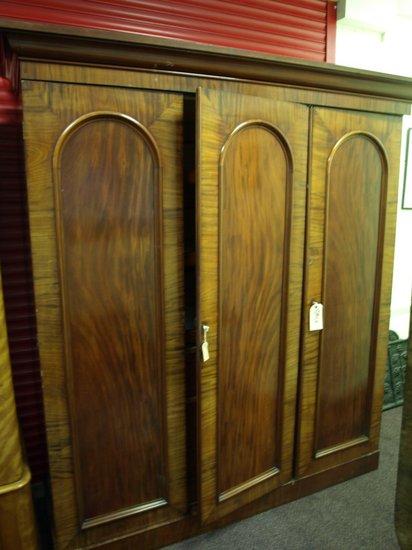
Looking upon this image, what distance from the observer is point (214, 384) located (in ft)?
5.00

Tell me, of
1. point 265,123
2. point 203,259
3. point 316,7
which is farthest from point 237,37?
point 203,259

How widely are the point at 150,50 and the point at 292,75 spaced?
570mm

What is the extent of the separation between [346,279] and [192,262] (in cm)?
77

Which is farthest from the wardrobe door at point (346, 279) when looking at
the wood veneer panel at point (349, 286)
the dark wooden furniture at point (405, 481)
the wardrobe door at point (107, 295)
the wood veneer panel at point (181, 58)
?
the dark wooden furniture at point (405, 481)

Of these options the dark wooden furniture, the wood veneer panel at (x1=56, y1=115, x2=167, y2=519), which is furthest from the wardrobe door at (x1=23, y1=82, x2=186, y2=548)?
the dark wooden furniture

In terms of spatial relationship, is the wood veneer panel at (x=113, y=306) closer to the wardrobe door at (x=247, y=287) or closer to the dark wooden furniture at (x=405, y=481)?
the wardrobe door at (x=247, y=287)

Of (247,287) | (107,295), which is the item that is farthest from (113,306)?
(247,287)

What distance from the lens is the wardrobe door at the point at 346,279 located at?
5.53ft

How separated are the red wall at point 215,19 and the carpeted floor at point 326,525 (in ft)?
7.61

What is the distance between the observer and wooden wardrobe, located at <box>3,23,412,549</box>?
4.26 ft

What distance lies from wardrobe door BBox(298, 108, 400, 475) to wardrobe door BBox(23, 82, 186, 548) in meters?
0.63

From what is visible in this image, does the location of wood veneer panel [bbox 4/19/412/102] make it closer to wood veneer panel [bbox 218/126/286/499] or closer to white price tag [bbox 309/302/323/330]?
wood veneer panel [bbox 218/126/286/499]

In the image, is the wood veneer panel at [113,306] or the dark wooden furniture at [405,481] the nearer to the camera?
the dark wooden furniture at [405,481]

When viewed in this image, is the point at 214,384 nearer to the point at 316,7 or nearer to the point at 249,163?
the point at 249,163
